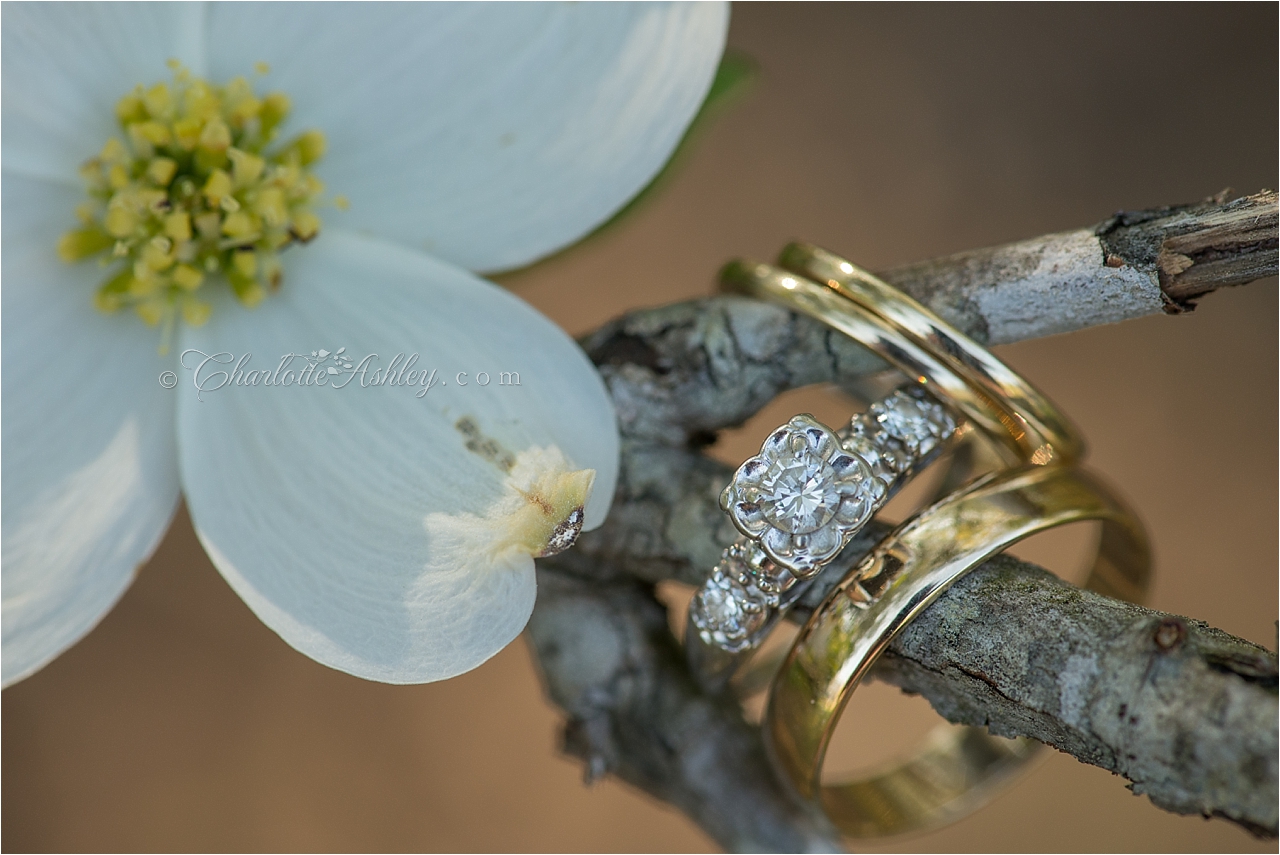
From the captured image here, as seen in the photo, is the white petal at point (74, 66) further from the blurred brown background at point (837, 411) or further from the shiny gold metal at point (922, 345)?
the blurred brown background at point (837, 411)

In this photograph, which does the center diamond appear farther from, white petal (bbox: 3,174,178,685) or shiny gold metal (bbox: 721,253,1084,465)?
white petal (bbox: 3,174,178,685)

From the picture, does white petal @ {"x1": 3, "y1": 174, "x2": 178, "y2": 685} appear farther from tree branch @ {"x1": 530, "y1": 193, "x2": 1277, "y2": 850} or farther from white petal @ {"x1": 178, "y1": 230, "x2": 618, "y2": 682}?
tree branch @ {"x1": 530, "y1": 193, "x2": 1277, "y2": 850}

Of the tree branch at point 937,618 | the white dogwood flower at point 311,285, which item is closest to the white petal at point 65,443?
the white dogwood flower at point 311,285

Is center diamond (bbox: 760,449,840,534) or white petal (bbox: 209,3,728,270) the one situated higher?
white petal (bbox: 209,3,728,270)

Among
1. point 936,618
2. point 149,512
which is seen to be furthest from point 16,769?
point 936,618

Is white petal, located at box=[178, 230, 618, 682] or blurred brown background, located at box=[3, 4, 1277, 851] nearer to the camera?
white petal, located at box=[178, 230, 618, 682]

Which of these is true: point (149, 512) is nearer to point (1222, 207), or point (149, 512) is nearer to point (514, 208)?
point (514, 208)

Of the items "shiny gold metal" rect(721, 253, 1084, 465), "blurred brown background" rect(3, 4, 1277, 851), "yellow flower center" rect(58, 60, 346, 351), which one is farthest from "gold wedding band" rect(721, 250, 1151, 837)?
"blurred brown background" rect(3, 4, 1277, 851)

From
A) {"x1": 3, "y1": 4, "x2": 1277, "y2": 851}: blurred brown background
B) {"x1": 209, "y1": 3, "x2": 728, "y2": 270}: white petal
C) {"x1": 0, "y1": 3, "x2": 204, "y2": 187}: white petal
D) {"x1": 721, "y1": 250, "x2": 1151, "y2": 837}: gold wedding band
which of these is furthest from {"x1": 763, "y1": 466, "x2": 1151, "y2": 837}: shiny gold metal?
{"x1": 3, "y1": 4, "x2": 1277, "y2": 851}: blurred brown background
